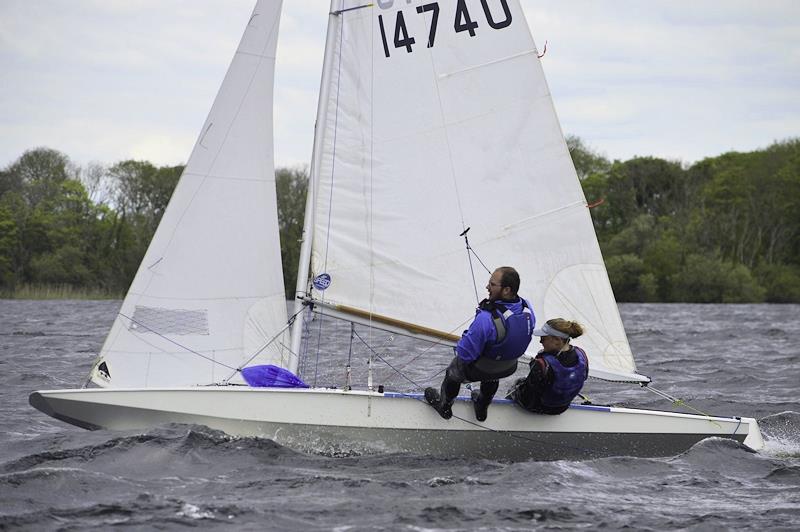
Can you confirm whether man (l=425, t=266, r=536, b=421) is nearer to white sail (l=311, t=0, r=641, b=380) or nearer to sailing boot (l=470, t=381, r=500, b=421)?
sailing boot (l=470, t=381, r=500, b=421)

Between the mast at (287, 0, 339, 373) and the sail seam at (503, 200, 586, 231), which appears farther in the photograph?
the sail seam at (503, 200, 586, 231)

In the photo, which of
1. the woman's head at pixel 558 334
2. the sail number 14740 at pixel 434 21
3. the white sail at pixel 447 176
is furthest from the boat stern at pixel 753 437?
the sail number 14740 at pixel 434 21

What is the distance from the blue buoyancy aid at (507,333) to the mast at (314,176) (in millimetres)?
1655

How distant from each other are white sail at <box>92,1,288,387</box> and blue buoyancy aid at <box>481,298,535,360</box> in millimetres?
1883

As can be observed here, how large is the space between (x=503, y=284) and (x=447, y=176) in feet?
5.09

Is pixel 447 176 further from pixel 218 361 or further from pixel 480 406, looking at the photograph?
pixel 218 361

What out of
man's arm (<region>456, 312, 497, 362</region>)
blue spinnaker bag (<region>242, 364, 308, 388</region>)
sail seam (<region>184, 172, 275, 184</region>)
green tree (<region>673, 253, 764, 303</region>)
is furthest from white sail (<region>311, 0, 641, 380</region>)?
green tree (<region>673, 253, 764, 303</region>)

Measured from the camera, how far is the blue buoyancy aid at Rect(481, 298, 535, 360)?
6559 millimetres

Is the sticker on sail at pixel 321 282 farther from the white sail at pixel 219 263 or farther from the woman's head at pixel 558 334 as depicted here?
the woman's head at pixel 558 334

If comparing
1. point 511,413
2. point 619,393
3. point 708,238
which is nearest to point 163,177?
point 708,238

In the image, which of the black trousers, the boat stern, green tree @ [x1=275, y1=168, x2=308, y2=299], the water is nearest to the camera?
the water

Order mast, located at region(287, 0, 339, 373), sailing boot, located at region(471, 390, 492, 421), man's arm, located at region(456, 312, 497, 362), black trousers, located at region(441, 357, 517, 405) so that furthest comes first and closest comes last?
mast, located at region(287, 0, 339, 373)
sailing boot, located at region(471, 390, 492, 421)
black trousers, located at region(441, 357, 517, 405)
man's arm, located at region(456, 312, 497, 362)

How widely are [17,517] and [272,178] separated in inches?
132

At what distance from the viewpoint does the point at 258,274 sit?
7.83 m
